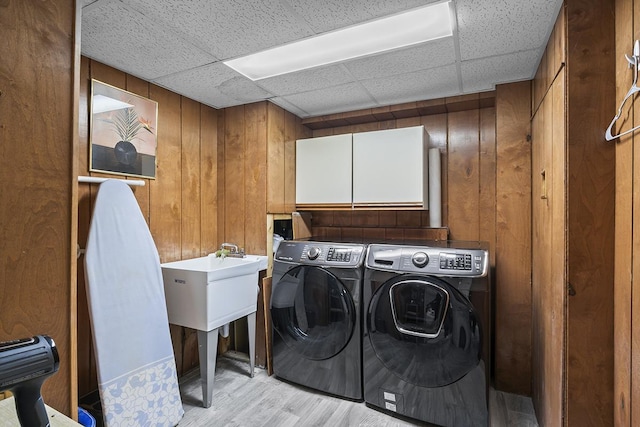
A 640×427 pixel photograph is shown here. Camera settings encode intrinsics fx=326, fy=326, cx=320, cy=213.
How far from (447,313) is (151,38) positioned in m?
2.12

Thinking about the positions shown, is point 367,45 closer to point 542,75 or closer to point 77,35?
point 542,75

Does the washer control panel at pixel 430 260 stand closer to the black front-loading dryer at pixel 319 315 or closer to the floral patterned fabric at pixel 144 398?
the black front-loading dryer at pixel 319 315

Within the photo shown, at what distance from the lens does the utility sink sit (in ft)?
6.66

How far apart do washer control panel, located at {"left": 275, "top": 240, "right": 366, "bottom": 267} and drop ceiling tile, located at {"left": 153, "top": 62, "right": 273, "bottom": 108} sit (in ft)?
3.77

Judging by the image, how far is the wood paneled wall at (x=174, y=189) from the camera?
1.88m

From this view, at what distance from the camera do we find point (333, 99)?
2535 mm

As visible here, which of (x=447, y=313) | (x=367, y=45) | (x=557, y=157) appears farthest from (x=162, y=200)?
(x=557, y=157)

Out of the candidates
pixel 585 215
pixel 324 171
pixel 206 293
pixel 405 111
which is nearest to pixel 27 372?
pixel 206 293

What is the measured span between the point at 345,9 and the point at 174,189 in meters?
1.71

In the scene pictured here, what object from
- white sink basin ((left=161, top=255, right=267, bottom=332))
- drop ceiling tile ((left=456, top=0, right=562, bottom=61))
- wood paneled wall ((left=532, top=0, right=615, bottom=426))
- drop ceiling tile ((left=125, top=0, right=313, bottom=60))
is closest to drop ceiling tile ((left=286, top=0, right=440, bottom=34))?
drop ceiling tile ((left=125, top=0, right=313, bottom=60))

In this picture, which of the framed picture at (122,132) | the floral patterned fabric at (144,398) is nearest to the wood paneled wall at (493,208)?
the framed picture at (122,132)

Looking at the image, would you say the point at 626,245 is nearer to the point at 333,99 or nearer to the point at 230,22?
the point at 230,22

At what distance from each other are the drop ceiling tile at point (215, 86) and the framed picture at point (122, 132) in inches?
9.4

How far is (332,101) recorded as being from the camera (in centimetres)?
258
